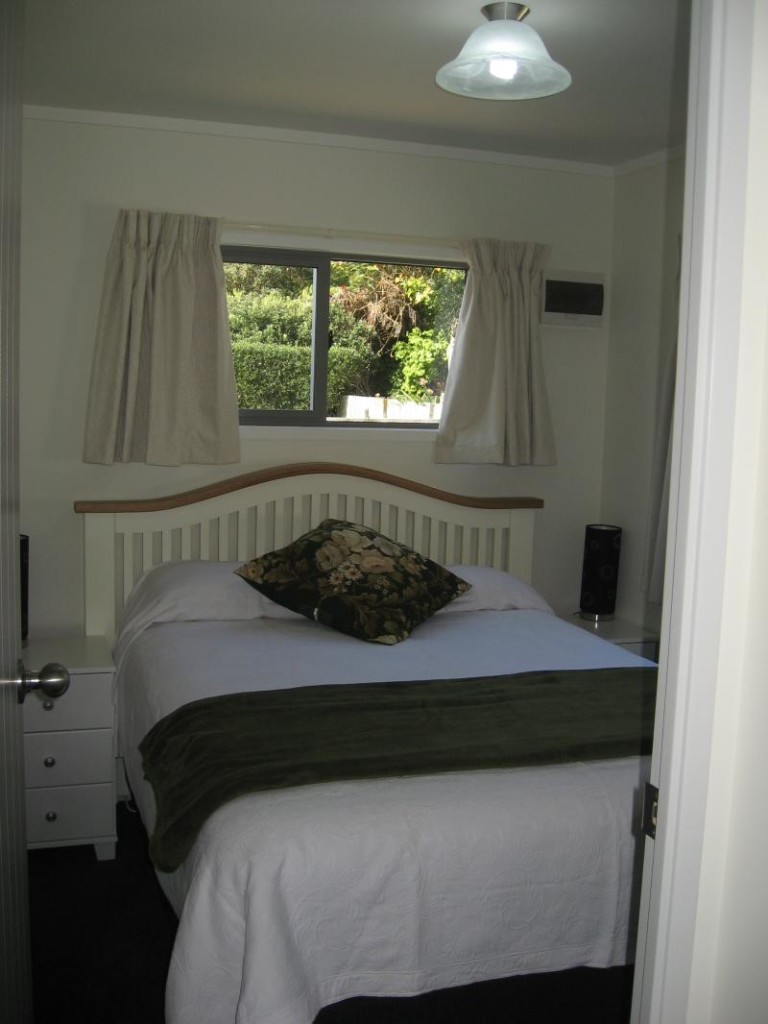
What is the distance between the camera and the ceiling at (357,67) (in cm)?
255

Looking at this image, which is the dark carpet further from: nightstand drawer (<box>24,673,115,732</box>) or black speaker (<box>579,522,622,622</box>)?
black speaker (<box>579,522,622,622</box>)

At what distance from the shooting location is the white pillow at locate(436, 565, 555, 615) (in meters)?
3.59

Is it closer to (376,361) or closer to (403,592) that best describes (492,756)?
(403,592)

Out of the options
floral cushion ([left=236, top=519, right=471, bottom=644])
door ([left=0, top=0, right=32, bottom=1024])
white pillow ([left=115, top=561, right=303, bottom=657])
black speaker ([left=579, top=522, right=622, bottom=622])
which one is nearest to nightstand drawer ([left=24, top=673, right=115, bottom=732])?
white pillow ([left=115, top=561, right=303, bottom=657])

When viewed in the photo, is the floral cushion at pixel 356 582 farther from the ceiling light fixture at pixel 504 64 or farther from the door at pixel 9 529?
the door at pixel 9 529

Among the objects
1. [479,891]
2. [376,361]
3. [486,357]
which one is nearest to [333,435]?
[376,361]

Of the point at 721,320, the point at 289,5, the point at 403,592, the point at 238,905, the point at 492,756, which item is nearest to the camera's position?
the point at 721,320

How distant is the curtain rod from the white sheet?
7.80 ft

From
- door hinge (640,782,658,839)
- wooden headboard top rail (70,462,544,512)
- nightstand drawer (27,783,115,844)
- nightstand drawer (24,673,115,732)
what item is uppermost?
wooden headboard top rail (70,462,544,512)

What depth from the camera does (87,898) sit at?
2.84 meters

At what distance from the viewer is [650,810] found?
1.19 metres

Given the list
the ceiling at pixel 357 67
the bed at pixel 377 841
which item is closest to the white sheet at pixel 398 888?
the bed at pixel 377 841

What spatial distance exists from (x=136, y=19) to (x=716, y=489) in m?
2.27

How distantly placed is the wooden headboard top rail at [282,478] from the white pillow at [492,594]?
362mm
